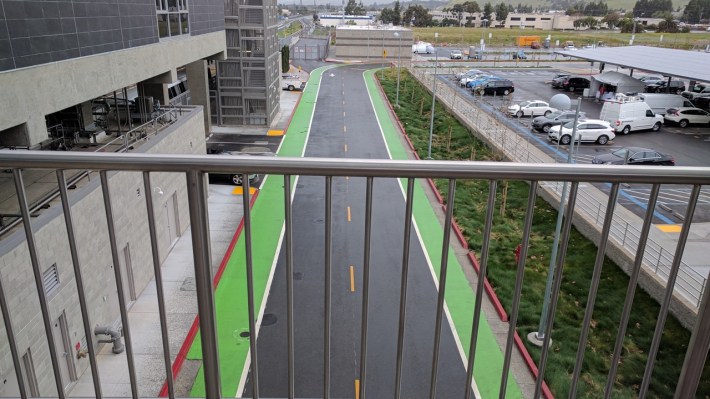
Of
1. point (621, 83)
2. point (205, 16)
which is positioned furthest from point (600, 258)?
point (621, 83)

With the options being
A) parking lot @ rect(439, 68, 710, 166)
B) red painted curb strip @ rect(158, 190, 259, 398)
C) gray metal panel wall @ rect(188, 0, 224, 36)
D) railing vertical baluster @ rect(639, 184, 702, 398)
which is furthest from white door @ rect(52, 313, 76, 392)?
parking lot @ rect(439, 68, 710, 166)

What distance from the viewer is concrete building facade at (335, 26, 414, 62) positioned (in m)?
62.9

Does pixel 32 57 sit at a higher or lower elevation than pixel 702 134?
higher

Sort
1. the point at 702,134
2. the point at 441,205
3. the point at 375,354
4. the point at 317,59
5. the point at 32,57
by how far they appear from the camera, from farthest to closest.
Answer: the point at 317,59 → the point at 702,134 → the point at 441,205 → the point at 375,354 → the point at 32,57

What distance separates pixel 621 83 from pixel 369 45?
3302 cm

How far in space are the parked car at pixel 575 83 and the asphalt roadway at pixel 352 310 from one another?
29.4 m

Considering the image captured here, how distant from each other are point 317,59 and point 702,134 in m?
46.4

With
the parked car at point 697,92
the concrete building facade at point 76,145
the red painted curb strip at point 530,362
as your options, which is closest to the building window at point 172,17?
the concrete building facade at point 76,145

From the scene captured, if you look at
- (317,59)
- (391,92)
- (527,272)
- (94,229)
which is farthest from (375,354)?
(317,59)

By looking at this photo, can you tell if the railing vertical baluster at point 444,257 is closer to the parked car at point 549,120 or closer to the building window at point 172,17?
the building window at point 172,17

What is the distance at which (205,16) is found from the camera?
20.7 meters

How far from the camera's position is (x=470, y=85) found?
42.4 metres

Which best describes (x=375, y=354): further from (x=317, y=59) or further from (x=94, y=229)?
(x=317, y=59)

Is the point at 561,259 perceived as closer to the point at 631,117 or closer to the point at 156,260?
the point at 156,260
